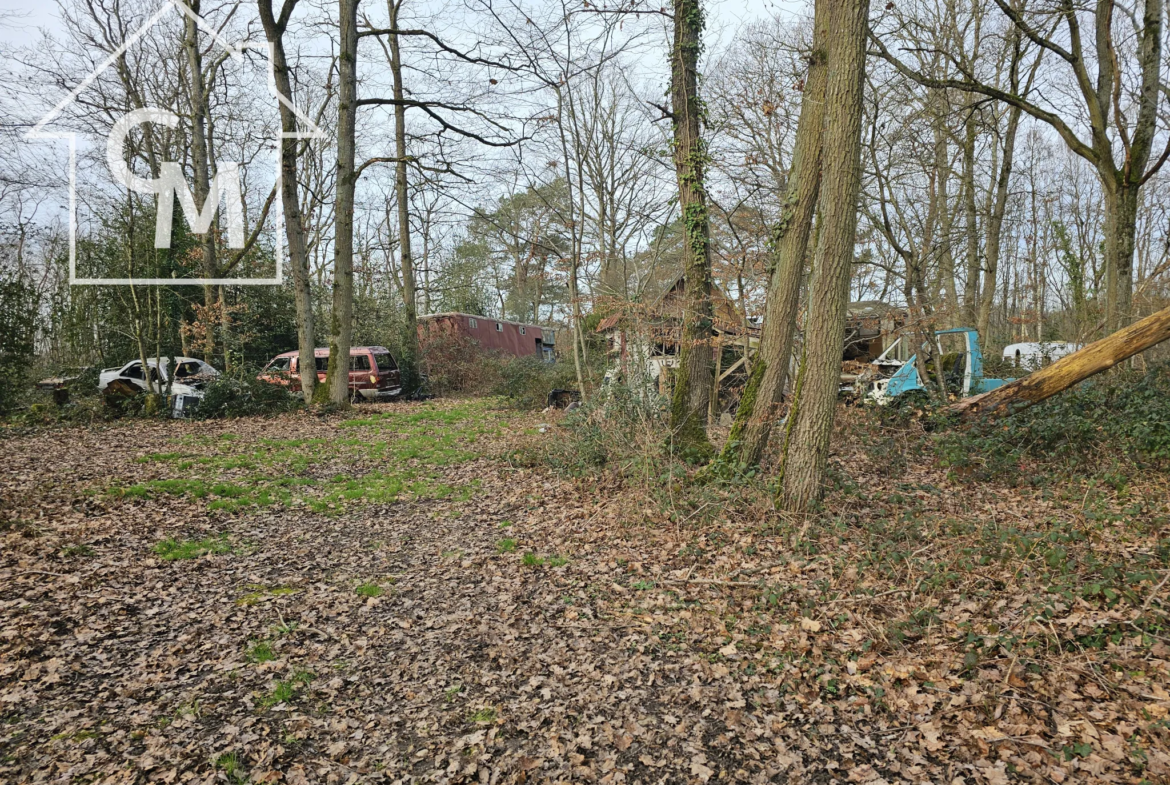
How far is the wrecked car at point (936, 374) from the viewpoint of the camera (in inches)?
397

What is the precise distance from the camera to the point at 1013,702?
3.10 m

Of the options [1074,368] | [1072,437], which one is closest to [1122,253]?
[1074,368]

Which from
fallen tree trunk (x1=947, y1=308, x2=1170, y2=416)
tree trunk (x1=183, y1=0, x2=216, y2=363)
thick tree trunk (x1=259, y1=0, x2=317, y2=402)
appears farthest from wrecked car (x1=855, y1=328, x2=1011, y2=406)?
tree trunk (x1=183, y1=0, x2=216, y2=363)

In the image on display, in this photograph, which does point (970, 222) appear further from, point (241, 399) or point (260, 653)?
point (241, 399)

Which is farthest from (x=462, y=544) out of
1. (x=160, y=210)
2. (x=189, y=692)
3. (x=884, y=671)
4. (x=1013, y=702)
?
(x=160, y=210)

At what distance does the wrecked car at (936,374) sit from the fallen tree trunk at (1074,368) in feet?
5.85

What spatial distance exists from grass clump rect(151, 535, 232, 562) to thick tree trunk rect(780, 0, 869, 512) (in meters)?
5.36

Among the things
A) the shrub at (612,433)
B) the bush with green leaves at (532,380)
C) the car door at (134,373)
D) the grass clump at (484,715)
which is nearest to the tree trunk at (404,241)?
the bush with green leaves at (532,380)

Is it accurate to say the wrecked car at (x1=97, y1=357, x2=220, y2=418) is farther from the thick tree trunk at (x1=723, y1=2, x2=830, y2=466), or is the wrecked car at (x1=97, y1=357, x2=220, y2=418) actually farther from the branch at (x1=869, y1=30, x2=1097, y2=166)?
the branch at (x1=869, y1=30, x2=1097, y2=166)

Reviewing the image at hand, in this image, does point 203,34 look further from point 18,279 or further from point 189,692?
point 189,692

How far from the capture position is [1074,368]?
748 cm

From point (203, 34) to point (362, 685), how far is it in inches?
769

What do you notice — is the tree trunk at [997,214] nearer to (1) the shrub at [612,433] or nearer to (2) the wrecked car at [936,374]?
Answer: (2) the wrecked car at [936,374]

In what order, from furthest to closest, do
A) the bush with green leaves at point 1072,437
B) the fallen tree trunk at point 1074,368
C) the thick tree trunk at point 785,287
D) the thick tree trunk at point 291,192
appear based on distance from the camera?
the thick tree trunk at point 291,192 → the fallen tree trunk at point 1074,368 → the bush with green leaves at point 1072,437 → the thick tree trunk at point 785,287
